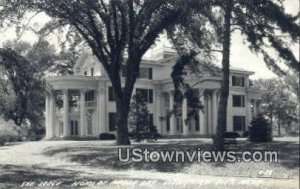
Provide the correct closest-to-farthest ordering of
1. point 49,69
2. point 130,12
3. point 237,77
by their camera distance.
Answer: point 130,12
point 237,77
point 49,69

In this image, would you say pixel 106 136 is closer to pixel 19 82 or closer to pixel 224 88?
pixel 224 88

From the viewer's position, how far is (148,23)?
3062 centimetres

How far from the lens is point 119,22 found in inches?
1272

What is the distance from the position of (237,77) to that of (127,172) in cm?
3733

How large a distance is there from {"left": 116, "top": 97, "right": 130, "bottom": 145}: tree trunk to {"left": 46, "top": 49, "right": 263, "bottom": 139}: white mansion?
1437 cm

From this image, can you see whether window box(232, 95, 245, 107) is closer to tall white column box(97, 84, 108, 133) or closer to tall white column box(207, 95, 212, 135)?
tall white column box(207, 95, 212, 135)

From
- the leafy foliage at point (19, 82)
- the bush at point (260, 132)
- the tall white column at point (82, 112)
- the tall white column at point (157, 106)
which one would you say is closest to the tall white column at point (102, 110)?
the tall white column at point (82, 112)

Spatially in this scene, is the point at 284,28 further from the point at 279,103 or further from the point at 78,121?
the point at 279,103

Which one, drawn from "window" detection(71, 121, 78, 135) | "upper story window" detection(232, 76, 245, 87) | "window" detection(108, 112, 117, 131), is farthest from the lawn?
"upper story window" detection(232, 76, 245, 87)

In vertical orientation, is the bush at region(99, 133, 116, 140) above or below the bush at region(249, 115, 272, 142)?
below

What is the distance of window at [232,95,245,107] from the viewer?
2100 inches

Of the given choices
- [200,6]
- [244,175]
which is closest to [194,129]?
[200,6]

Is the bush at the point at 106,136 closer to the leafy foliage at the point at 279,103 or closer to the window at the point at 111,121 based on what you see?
the window at the point at 111,121

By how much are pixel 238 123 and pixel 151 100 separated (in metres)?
10.3
